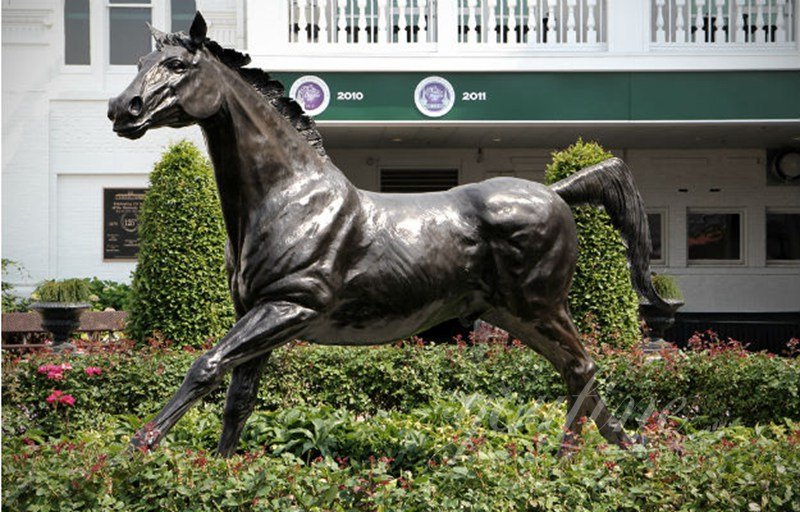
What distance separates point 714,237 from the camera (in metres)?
20.2

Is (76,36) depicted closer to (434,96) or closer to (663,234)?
(434,96)

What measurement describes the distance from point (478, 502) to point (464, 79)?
12.5 meters

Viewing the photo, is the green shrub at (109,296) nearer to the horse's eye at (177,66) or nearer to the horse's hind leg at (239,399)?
the horse's hind leg at (239,399)

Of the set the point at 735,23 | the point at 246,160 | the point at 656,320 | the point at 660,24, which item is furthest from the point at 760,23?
the point at 246,160

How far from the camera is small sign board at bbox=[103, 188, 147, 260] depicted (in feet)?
57.4

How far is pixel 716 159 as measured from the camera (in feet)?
64.6

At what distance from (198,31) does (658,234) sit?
56.1 feet

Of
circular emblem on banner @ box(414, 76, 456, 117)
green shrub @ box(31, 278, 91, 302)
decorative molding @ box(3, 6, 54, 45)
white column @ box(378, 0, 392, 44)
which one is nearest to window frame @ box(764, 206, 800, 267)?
circular emblem on banner @ box(414, 76, 456, 117)

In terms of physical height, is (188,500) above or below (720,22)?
below

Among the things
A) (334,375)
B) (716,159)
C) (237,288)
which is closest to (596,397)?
(237,288)

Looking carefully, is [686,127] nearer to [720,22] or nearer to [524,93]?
[720,22]

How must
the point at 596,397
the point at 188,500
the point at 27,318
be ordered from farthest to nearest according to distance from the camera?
1. the point at 27,318
2. the point at 596,397
3. the point at 188,500

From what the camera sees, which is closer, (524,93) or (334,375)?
(334,375)

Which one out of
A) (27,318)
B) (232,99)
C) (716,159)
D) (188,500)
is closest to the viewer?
(188,500)
